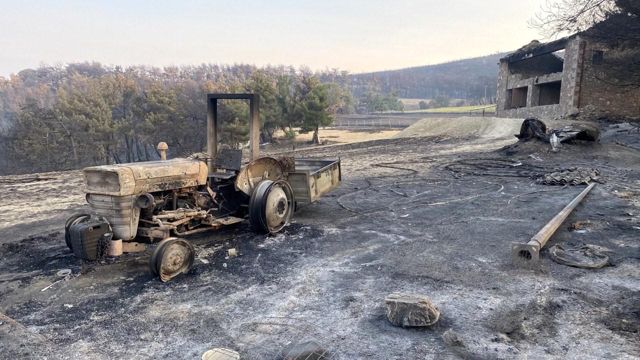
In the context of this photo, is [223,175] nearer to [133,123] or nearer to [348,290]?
[348,290]

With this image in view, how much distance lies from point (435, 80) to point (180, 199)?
159535mm

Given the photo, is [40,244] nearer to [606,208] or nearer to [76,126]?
[606,208]

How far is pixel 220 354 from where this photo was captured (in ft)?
11.4

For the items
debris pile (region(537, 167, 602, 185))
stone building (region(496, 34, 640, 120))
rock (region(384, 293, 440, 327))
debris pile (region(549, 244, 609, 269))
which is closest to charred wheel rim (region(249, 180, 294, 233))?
rock (region(384, 293, 440, 327))

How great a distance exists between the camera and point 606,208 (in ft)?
26.3

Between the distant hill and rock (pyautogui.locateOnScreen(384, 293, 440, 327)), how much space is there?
120m

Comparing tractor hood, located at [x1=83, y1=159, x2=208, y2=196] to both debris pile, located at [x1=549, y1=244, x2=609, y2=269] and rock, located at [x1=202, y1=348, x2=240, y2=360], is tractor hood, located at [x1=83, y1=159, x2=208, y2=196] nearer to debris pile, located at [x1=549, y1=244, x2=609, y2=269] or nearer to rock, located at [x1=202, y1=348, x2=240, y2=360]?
rock, located at [x1=202, y1=348, x2=240, y2=360]

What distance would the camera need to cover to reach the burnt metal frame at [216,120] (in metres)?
6.52

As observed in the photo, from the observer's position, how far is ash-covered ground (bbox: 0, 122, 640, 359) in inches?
145

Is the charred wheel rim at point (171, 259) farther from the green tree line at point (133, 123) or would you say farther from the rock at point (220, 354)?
the green tree line at point (133, 123)

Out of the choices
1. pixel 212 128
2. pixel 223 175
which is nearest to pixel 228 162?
pixel 223 175

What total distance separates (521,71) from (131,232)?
106ft

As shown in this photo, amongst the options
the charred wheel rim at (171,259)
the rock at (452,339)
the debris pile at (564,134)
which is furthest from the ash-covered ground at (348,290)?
the debris pile at (564,134)

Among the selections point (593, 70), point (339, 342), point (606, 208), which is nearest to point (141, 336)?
point (339, 342)
